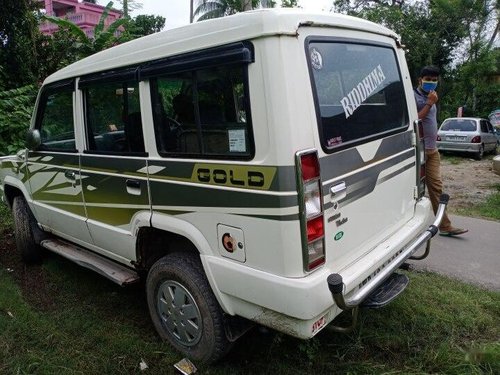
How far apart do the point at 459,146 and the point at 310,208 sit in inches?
552

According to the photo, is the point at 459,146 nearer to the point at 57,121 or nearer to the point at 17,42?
the point at 17,42

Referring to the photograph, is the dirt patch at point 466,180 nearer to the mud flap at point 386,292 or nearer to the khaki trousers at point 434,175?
the khaki trousers at point 434,175

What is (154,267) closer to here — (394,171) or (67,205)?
(67,205)

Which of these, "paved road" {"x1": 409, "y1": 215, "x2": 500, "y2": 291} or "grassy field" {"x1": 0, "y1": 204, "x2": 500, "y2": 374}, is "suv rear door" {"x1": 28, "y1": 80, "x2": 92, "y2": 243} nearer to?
"grassy field" {"x1": 0, "y1": 204, "x2": 500, "y2": 374}

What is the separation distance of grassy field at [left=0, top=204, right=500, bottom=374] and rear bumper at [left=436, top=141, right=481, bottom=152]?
1183 cm

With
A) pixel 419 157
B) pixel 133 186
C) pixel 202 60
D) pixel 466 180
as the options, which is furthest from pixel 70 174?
pixel 466 180

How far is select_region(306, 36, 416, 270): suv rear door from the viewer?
238cm

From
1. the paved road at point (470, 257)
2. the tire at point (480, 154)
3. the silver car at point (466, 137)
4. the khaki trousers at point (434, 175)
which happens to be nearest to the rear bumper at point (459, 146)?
the silver car at point (466, 137)

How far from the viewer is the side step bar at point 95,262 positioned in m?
3.32

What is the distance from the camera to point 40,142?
4.07m

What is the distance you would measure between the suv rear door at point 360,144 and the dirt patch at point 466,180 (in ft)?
13.9

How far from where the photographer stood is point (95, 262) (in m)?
3.67

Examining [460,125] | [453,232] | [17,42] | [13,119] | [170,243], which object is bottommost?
[453,232]

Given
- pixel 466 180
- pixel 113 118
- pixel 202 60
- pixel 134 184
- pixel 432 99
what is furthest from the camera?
pixel 466 180
